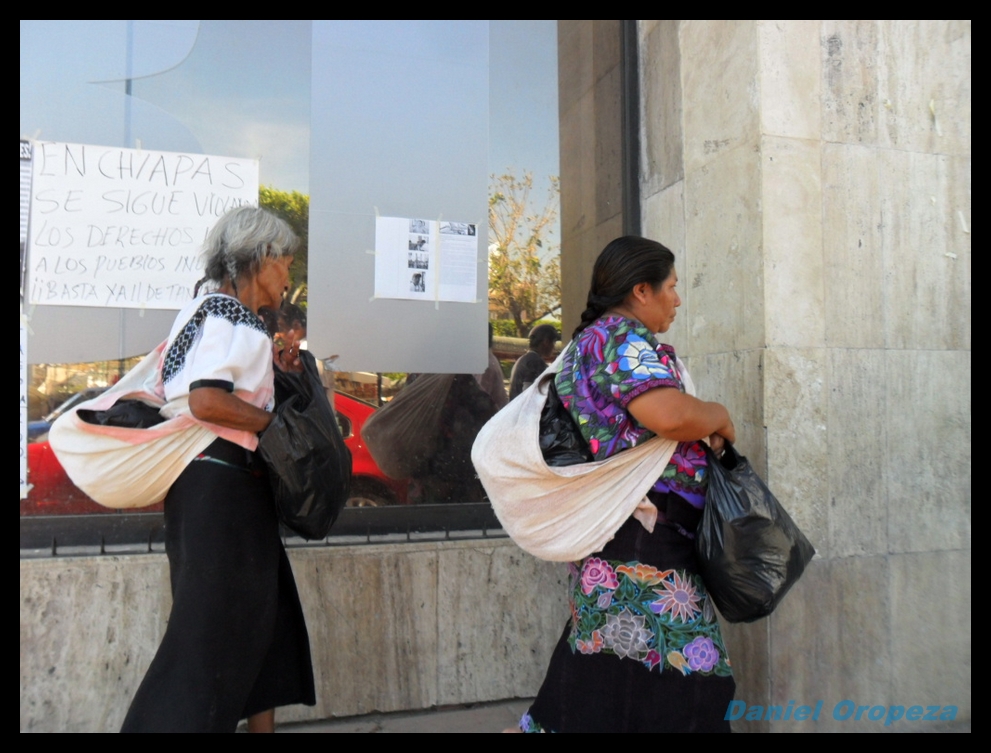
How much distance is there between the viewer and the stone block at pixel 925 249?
3.29m

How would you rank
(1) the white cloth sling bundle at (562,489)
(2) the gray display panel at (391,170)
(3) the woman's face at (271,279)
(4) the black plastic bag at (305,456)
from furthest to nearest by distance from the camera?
(2) the gray display panel at (391,170)
(3) the woman's face at (271,279)
(4) the black plastic bag at (305,456)
(1) the white cloth sling bundle at (562,489)

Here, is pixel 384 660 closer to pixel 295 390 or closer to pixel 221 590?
pixel 221 590

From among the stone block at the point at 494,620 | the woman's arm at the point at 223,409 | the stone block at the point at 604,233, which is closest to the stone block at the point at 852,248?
the stone block at the point at 604,233

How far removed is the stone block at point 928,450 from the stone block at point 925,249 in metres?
0.10

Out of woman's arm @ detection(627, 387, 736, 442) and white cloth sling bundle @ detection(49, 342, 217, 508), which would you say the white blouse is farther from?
woman's arm @ detection(627, 387, 736, 442)

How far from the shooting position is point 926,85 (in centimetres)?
340

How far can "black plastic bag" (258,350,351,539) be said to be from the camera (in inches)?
89.9

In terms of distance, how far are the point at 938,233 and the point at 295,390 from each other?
9.15 feet

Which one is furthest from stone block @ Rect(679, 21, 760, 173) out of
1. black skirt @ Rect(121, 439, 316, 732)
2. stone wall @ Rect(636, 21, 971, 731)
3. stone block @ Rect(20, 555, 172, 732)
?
stone block @ Rect(20, 555, 172, 732)

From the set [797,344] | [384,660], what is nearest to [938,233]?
[797,344]

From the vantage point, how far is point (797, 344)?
311 centimetres

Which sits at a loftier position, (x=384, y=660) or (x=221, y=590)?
(x=221, y=590)

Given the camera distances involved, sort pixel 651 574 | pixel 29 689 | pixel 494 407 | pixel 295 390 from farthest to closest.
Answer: pixel 494 407 < pixel 29 689 < pixel 295 390 < pixel 651 574

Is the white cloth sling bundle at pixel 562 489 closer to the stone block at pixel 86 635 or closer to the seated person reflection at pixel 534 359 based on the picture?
the seated person reflection at pixel 534 359
